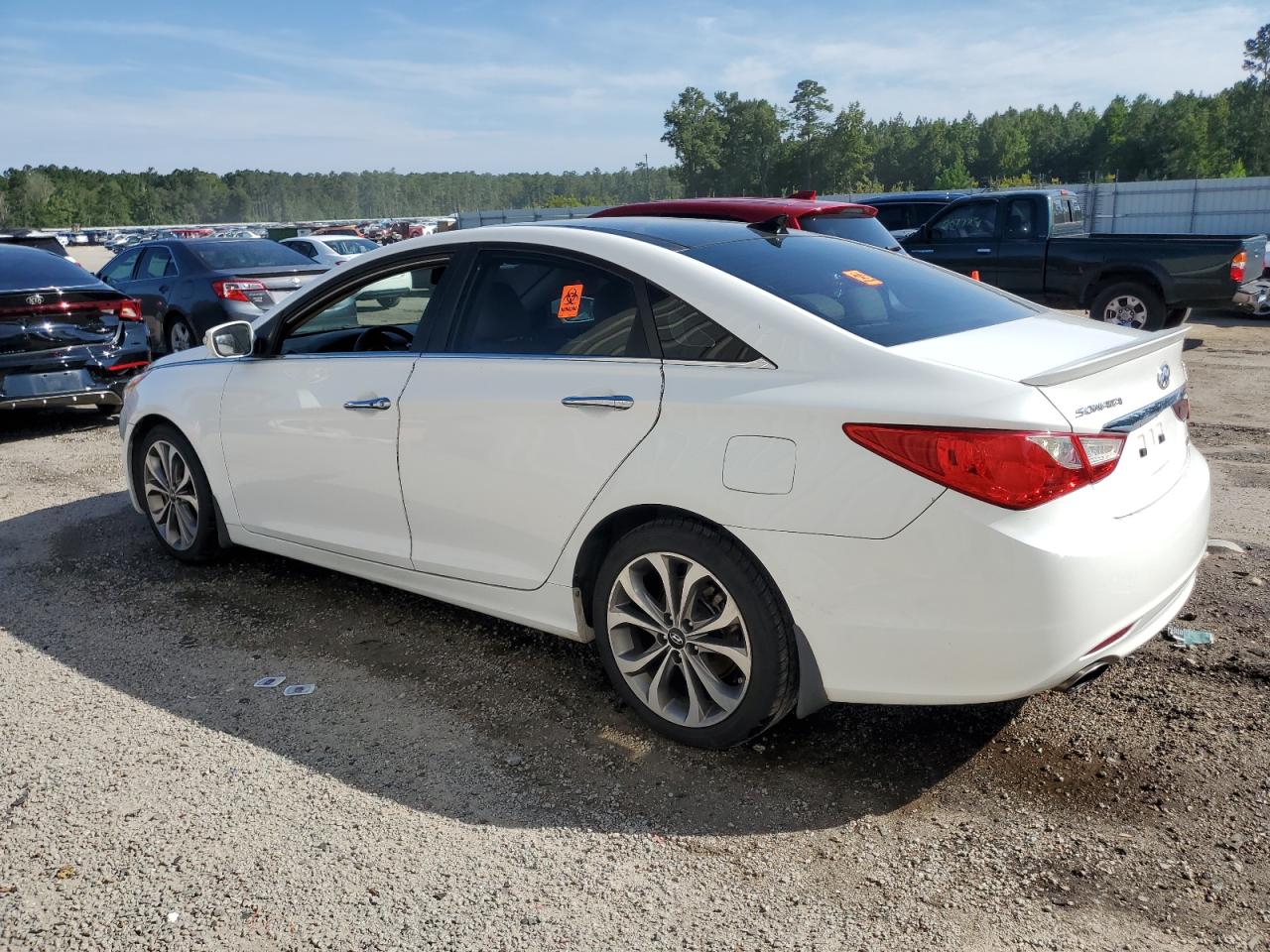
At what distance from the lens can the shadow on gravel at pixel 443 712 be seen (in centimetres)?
313

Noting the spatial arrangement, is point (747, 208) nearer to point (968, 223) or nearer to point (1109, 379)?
point (1109, 379)

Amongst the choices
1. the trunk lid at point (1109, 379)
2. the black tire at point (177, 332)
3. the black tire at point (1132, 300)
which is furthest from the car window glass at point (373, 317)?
the black tire at point (1132, 300)

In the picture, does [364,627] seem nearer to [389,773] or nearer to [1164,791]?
[389,773]

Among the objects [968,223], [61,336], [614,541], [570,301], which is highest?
[968,223]

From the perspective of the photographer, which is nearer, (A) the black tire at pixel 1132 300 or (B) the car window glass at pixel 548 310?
(B) the car window glass at pixel 548 310

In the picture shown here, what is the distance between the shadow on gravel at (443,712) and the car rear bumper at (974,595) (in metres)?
0.47

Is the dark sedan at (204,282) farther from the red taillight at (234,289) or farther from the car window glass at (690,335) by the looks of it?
the car window glass at (690,335)

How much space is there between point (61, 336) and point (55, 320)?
0.43 ft

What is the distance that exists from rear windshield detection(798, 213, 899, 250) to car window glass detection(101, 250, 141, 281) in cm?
898

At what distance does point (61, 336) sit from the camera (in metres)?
8.30

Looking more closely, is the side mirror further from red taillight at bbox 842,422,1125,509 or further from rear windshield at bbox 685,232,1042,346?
red taillight at bbox 842,422,1125,509

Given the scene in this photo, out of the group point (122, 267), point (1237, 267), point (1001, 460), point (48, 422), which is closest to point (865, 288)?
point (1001, 460)

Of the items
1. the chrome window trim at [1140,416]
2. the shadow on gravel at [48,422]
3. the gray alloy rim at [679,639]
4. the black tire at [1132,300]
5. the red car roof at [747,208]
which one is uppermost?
the red car roof at [747,208]

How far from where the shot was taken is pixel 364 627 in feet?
14.7
